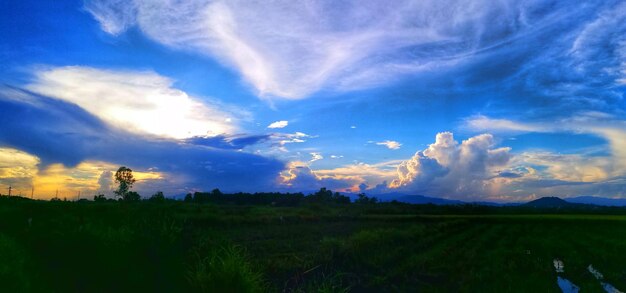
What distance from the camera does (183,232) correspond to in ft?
36.9

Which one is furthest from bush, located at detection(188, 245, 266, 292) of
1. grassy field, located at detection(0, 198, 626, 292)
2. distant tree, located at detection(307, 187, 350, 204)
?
distant tree, located at detection(307, 187, 350, 204)

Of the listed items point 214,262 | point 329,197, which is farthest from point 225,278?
point 329,197

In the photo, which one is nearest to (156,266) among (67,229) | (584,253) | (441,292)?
(67,229)

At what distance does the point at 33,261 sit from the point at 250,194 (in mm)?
97334

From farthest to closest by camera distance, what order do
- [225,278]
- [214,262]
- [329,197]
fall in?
[329,197] → [214,262] → [225,278]

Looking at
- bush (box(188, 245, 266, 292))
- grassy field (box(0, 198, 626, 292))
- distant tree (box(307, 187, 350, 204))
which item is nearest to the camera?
bush (box(188, 245, 266, 292))

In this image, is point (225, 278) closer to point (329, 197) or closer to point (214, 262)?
point (214, 262)

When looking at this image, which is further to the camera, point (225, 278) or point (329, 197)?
point (329, 197)

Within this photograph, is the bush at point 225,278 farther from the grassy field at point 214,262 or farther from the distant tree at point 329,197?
the distant tree at point 329,197

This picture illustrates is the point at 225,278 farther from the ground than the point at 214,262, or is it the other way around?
the point at 214,262

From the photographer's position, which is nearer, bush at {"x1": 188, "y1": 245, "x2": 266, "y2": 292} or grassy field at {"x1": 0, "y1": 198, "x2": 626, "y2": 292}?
bush at {"x1": 188, "y1": 245, "x2": 266, "y2": 292}

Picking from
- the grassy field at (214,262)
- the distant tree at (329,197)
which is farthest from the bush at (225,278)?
the distant tree at (329,197)

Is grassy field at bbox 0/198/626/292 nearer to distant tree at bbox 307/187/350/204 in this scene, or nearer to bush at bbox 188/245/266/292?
bush at bbox 188/245/266/292

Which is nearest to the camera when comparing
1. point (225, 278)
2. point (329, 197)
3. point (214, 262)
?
point (225, 278)
